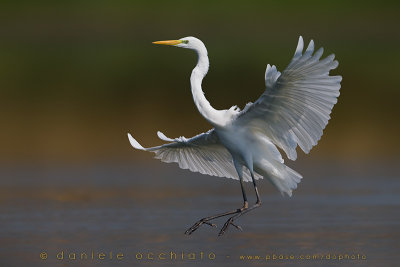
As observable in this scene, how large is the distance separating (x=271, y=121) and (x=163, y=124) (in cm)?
778

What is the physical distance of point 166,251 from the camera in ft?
27.8

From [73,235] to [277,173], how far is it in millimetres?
1900

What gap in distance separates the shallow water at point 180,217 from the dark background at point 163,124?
0.08ft

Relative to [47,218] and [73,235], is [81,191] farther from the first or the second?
[73,235]

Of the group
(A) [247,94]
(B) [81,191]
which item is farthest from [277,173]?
(A) [247,94]

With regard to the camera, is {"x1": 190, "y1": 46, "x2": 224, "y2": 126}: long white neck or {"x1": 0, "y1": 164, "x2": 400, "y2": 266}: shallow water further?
{"x1": 190, "y1": 46, "x2": 224, "y2": 126}: long white neck

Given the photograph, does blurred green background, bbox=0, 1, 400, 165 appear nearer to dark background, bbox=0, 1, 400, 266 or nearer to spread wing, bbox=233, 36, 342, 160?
dark background, bbox=0, 1, 400, 266

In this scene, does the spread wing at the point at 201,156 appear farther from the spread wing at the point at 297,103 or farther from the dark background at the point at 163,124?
the spread wing at the point at 297,103

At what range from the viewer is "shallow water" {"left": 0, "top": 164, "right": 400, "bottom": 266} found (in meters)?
8.32

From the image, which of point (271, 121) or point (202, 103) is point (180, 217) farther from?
point (271, 121)

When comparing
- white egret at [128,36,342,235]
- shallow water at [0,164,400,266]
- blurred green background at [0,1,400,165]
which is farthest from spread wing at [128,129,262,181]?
blurred green background at [0,1,400,165]

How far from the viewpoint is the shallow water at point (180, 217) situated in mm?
8320

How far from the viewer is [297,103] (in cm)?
871

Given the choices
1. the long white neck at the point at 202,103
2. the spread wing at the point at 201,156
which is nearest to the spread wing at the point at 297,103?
the long white neck at the point at 202,103
